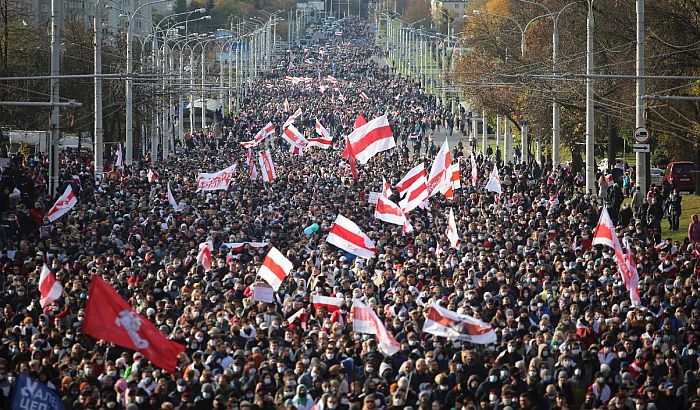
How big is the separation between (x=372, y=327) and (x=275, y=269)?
204 inches

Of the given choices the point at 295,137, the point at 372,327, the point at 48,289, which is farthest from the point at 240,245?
the point at 295,137

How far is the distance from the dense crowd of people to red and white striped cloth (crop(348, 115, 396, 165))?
141 cm

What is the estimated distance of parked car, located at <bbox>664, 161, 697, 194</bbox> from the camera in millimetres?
50188

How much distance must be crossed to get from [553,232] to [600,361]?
13.5 m

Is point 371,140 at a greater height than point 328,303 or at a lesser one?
lesser

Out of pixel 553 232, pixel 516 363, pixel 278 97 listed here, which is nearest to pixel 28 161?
pixel 553 232

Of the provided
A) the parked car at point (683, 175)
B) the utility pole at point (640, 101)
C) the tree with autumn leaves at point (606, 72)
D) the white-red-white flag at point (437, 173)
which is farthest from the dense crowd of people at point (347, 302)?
the parked car at point (683, 175)

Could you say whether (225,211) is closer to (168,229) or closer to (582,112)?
(168,229)

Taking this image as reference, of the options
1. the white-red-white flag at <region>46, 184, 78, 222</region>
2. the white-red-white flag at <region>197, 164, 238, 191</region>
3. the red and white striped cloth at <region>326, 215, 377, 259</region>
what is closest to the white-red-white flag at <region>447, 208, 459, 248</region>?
the red and white striped cloth at <region>326, 215, 377, 259</region>

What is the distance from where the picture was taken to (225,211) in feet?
124

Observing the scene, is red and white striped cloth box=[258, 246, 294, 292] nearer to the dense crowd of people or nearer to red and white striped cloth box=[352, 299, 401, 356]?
the dense crowd of people

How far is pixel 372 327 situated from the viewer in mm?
18766

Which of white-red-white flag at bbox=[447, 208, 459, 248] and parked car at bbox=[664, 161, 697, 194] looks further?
parked car at bbox=[664, 161, 697, 194]

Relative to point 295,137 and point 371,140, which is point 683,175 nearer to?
point 371,140
